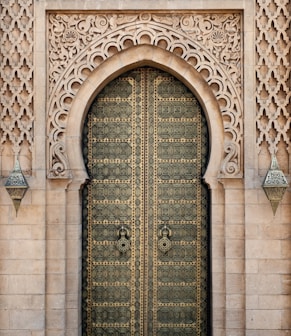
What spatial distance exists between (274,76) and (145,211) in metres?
2.06

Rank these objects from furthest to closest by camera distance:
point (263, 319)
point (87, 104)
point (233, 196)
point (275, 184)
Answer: point (87, 104), point (233, 196), point (263, 319), point (275, 184)

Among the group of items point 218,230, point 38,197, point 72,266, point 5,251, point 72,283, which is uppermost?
point 38,197

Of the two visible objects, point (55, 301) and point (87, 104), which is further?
point (87, 104)

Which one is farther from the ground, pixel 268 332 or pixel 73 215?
pixel 73 215

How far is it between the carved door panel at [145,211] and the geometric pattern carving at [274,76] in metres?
0.72

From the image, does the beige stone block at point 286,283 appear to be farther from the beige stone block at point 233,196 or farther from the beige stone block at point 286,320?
the beige stone block at point 233,196

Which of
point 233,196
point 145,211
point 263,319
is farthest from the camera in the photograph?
point 145,211

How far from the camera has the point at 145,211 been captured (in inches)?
250

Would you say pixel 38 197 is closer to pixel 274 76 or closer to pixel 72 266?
pixel 72 266

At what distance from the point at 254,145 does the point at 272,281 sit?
4.78 ft

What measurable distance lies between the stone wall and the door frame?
0.01 metres

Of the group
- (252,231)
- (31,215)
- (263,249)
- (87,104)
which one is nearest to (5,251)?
(31,215)

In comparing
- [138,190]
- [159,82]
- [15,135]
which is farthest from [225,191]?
[15,135]

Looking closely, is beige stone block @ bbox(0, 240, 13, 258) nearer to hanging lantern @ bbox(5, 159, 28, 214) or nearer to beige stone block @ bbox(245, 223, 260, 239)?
hanging lantern @ bbox(5, 159, 28, 214)
